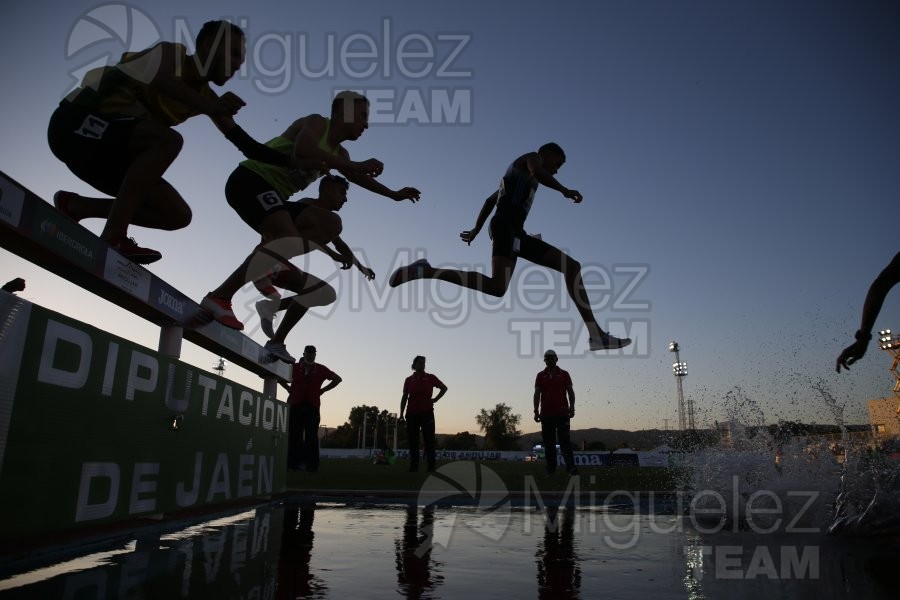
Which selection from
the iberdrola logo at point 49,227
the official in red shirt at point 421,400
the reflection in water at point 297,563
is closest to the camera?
the reflection in water at point 297,563

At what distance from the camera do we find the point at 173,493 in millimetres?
3506

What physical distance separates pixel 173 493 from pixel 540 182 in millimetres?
3764

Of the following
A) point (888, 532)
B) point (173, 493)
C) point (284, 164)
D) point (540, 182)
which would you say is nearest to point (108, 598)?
point (173, 493)

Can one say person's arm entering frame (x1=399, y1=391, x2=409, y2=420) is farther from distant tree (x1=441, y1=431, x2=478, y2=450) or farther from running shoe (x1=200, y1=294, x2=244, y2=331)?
distant tree (x1=441, y1=431, x2=478, y2=450)

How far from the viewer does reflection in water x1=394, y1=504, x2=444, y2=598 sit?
2037mm

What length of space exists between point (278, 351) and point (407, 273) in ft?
4.30

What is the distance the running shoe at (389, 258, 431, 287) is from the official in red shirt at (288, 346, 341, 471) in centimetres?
537

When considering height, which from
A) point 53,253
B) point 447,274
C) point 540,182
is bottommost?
point 53,253

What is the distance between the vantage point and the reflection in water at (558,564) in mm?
2025

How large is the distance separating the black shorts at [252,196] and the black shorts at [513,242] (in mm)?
1868

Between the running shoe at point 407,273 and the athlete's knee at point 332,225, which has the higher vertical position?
the athlete's knee at point 332,225

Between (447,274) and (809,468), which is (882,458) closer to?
(809,468)

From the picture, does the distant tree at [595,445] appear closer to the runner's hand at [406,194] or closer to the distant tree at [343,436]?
the distant tree at [343,436]

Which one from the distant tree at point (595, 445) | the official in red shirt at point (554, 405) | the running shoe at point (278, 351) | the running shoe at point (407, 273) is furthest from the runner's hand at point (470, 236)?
the distant tree at point (595, 445)
